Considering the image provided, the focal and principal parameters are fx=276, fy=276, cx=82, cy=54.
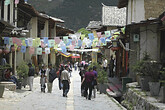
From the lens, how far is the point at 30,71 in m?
16.7

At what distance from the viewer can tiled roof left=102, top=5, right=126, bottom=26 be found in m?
37.1

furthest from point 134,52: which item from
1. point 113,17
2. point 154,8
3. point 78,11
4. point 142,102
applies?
point 78,11

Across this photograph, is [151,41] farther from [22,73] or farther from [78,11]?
[78,11]

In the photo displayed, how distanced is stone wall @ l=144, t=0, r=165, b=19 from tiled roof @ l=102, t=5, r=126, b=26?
58.5 feet

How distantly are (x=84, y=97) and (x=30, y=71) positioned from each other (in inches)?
148

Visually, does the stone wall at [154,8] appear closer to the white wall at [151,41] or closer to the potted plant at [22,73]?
A: the white wall at [151,41]

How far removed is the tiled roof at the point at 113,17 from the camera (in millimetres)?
37062

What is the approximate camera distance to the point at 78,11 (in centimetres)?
9481

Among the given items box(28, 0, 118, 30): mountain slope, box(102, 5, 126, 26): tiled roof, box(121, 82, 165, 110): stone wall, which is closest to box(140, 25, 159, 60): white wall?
box(121, 82, 165, 110): stone wall

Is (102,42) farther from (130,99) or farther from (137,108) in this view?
(137,108)

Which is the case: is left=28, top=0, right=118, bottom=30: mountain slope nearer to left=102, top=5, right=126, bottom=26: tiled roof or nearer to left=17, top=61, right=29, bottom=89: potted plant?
left=102, top=5, right=126, bottom=26: tiled roof

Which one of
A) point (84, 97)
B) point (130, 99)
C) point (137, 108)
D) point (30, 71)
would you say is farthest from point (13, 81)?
point (137, 108)

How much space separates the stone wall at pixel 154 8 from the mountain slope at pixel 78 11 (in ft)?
241

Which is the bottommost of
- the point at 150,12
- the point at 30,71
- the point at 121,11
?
the point at 30,71
